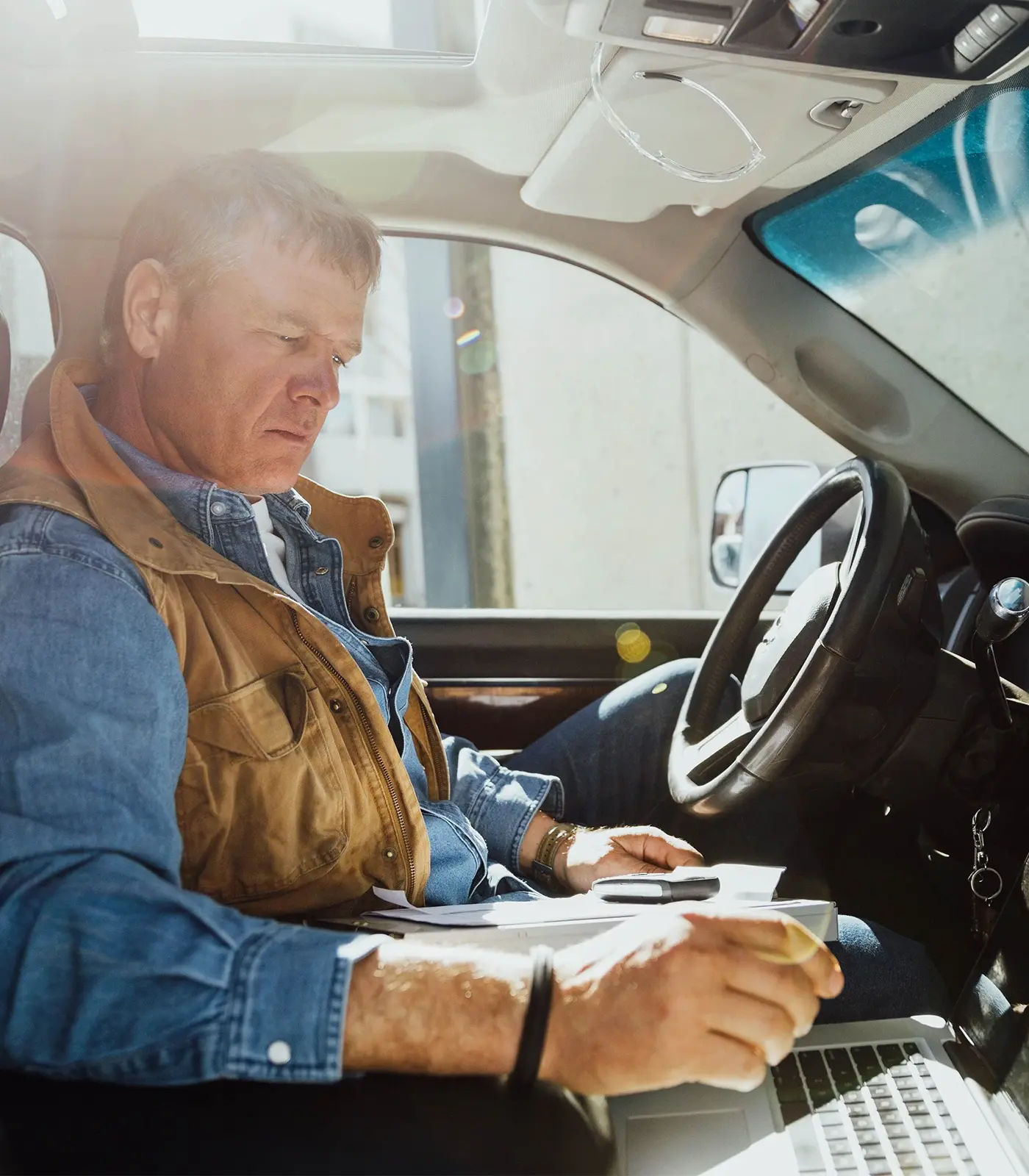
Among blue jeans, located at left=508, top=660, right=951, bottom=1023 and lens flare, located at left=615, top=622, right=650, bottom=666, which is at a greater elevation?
lens flare, located at left=615, top=622, right=650, bottom=666

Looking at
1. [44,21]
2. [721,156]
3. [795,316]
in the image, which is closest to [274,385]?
[44,21]

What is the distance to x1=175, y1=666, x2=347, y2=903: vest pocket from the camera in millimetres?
1135

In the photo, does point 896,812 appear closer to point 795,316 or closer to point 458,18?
point 795,316

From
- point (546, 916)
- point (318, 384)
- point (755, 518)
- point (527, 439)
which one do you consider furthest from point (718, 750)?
point (527, 439)

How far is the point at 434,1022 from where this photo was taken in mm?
872

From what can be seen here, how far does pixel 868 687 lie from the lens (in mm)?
1409

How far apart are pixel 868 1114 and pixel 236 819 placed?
2.17 ft

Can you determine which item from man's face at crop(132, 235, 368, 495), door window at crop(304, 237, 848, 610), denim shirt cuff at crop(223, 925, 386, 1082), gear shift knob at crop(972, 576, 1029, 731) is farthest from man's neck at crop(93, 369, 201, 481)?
door window at crop(304, 237, 848, 610)

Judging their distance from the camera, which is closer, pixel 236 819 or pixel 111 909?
pixel 111 909

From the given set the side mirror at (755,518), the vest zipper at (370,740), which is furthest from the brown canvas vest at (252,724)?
the side mirror at (755,518)

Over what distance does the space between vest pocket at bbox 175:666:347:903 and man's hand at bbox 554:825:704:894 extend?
0.51 m

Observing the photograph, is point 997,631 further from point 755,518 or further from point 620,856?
point 755,518

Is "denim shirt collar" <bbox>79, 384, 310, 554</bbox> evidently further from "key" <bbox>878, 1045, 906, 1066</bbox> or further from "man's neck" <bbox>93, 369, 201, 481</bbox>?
"key" <bbox>878, 1045, 906, 1066</bbox>

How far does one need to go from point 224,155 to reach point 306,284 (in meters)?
0.21
